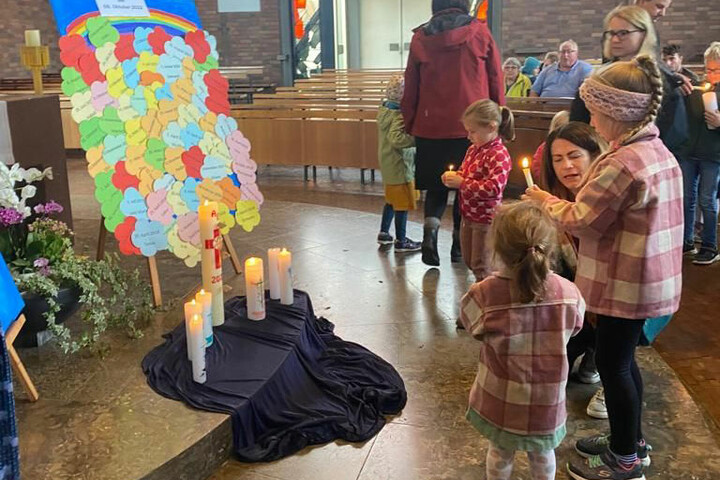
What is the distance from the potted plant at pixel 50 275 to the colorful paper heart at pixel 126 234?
91 millimetres

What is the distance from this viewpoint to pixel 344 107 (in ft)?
23.7

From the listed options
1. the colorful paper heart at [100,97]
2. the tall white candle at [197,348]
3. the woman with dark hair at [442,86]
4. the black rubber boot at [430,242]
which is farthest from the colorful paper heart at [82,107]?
the black rubber boot at [430,242]

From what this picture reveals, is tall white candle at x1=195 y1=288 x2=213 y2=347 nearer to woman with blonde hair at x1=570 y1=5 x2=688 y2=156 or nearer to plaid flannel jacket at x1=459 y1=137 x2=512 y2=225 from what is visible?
plaid flannel jacket at x1=459 y1=137 x2=512 y2=225

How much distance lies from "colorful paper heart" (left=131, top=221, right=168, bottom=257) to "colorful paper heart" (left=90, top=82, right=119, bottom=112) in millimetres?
545

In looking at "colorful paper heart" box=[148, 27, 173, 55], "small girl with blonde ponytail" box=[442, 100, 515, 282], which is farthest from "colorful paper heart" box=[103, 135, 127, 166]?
"small girl with blonde ponytail" box=[442, 100, 515, 282]

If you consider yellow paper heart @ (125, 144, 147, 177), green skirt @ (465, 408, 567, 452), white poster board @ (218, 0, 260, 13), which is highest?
white poster board @ (218, 0, 260, 13)

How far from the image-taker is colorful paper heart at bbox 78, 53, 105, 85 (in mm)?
3010

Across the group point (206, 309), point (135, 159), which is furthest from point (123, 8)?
point (206, 309)

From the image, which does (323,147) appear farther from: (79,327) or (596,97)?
(596,97)

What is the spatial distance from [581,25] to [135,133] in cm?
890

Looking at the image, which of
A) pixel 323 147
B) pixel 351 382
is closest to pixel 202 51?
pixel 351 382

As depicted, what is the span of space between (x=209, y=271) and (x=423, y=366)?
A: 0.97 metres

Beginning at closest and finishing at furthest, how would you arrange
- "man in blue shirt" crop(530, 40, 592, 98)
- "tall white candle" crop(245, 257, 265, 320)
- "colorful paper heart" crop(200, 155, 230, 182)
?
"tall white candle" crop(245, 257, 265, 320) < "colorful paper heart" crop(200, 155, 230, 182) < "man in blue shirt" crop(530, 40, 592, 98)

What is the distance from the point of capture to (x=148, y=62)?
10.6 ft
